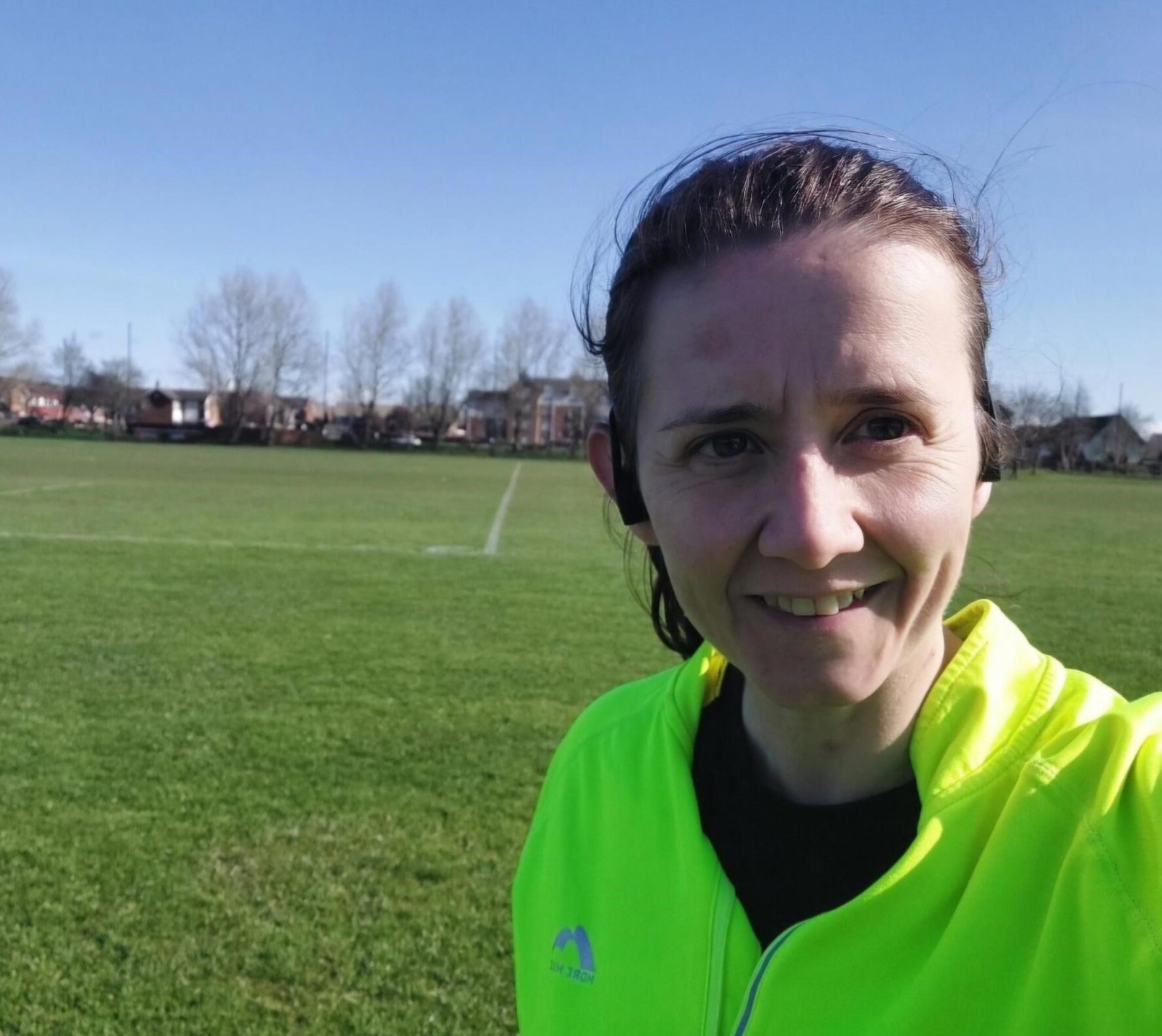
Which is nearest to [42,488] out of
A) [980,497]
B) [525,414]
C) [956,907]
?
[980,497]

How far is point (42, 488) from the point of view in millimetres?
27234

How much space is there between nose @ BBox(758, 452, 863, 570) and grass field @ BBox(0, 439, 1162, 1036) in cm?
115

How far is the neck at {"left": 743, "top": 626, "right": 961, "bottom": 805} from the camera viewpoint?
1453mm

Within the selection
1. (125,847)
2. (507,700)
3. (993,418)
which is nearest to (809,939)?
(993,418)

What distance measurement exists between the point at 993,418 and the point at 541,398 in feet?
368

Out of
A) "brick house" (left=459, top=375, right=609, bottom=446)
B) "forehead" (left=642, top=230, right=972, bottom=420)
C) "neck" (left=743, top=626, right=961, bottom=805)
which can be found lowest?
"neck" (left=743, top=626, right=961, bottom=805)

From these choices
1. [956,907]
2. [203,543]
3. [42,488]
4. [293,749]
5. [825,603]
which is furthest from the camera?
[42,488]

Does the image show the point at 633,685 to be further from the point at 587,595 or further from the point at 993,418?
the point at 587,595

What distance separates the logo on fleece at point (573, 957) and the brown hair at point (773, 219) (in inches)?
30.2

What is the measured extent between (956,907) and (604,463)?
96cm

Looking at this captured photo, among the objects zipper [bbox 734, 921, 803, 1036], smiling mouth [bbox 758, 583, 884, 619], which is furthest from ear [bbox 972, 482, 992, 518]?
zipper [bbox 734, 921, 803, 1036]

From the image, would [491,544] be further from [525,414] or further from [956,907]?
[525,414]

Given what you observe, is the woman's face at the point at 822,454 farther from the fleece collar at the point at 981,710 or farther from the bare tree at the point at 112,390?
the bare tree at the point at 112,390

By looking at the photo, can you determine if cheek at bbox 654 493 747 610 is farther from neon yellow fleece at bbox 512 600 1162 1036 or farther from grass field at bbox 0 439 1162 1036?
grass field at bbox 0 439 1162 1036
